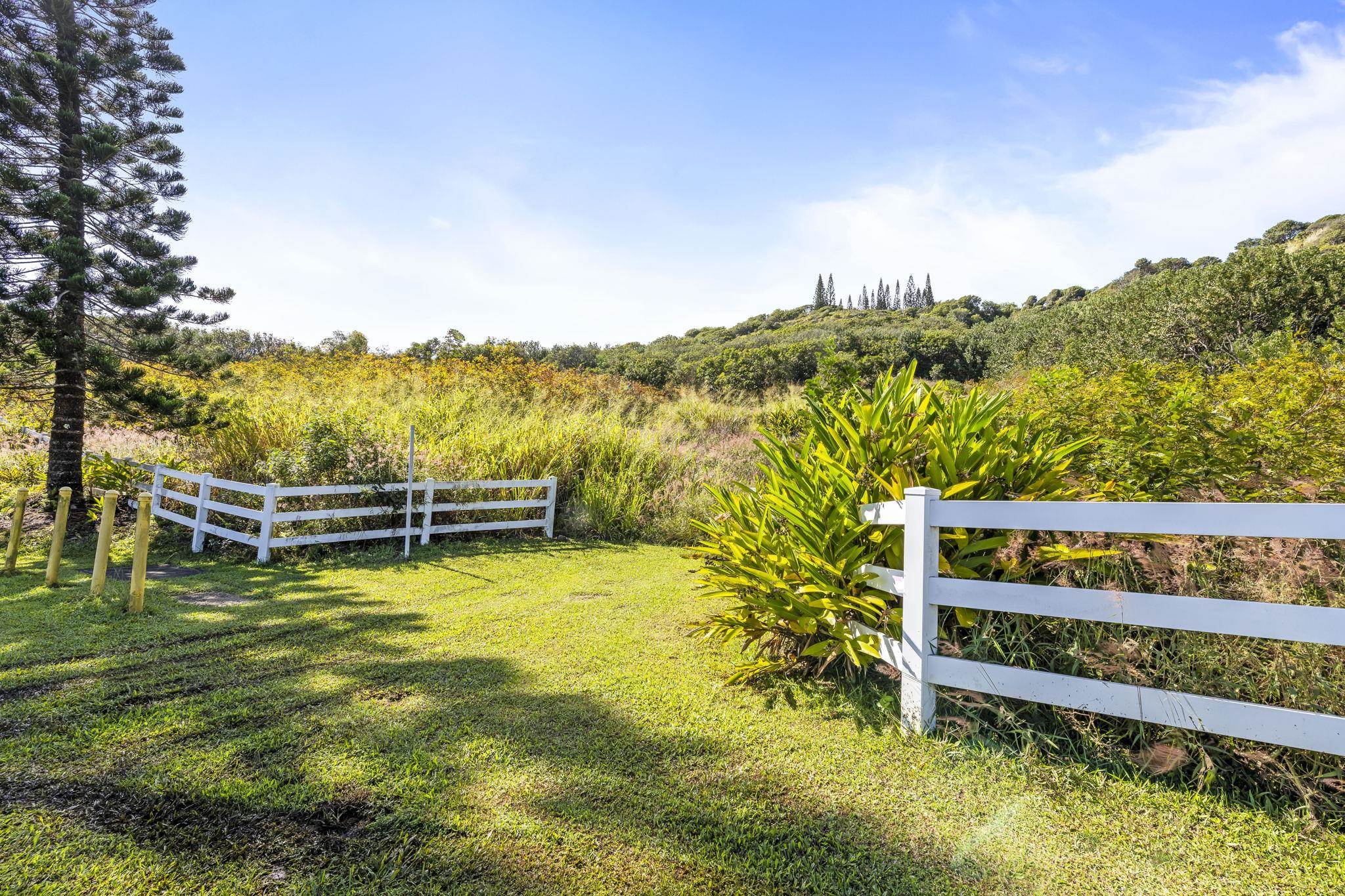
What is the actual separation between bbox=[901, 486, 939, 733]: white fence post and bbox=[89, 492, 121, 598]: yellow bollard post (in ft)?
17.7

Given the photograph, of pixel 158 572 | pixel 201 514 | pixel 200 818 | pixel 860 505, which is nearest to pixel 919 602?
pixel 860 505

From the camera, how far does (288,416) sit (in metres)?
9.23

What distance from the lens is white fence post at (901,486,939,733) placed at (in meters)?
2.67

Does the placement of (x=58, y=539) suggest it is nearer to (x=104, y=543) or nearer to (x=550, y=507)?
(x=104, y=543)

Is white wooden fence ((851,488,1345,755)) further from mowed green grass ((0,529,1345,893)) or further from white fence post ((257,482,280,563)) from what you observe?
white fence post ((257,482,280,563))

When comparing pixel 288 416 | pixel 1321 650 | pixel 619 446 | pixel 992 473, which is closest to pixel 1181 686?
pixel 1321 650

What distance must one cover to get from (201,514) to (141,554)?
349 cm

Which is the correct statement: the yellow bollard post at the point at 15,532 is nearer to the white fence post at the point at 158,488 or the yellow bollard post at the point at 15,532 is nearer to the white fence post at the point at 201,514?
the white fence post at the point at 201,514

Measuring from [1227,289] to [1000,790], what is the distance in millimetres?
18536

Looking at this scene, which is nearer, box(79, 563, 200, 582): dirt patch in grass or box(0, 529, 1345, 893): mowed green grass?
box(0, 529, 1345, 893): mowed green grass

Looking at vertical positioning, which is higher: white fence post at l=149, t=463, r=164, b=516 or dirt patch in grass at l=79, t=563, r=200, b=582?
white fence post at l=149, t=463, r=164, b=516

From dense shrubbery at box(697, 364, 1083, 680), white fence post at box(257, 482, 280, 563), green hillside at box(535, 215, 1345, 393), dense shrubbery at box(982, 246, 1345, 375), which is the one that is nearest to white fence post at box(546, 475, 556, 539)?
white fence post at box(257, 482, 280, 563)

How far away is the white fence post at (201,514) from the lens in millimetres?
7172

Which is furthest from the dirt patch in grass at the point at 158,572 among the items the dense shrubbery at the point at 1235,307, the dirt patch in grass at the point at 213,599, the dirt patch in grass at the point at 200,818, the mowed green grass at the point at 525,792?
the dense shrubbery at the point at 1235,307
